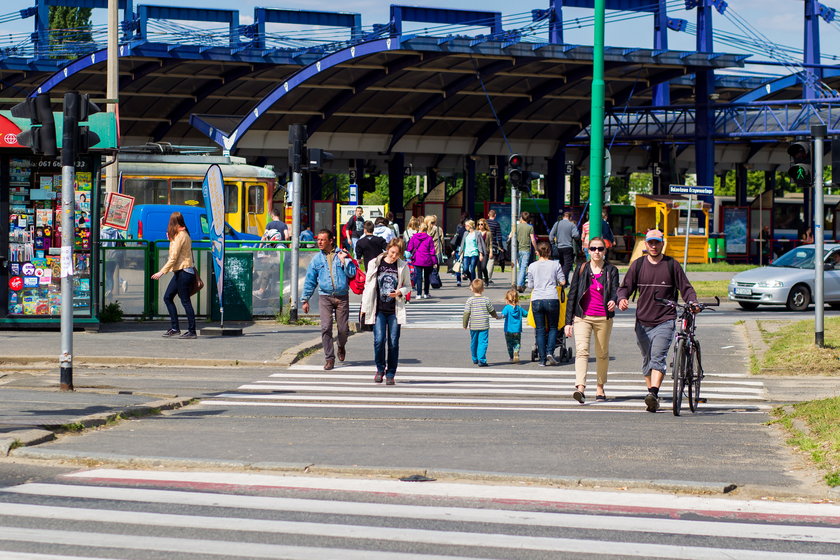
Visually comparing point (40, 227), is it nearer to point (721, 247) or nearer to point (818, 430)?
point (818, 430)

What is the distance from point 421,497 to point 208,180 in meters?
12.9

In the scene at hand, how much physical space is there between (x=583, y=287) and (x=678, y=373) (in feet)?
5.10

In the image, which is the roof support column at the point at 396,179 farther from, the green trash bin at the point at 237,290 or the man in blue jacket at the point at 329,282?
the man in blue jacket at the point at 329,282

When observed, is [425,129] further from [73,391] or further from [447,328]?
[73,391]

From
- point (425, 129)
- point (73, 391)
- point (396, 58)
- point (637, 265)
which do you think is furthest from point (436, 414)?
point (425, 129)

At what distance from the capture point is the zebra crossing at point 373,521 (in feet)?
22.2

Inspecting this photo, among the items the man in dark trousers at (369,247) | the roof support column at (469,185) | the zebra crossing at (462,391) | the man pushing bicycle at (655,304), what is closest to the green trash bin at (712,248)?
the roof support column at (469,185)

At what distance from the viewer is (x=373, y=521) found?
7.49 metres

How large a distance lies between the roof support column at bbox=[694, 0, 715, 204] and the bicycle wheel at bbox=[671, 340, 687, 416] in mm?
38898

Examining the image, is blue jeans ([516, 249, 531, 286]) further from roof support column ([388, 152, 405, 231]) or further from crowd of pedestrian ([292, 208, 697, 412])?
roof support column ([388, 152, 405, 231])

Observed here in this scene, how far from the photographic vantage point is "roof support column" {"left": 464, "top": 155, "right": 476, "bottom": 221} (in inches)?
2266

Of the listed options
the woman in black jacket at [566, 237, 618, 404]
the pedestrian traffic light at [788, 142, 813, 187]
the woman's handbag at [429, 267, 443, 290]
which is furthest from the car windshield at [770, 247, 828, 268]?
the woman in black jacket at [566, 237, 618, 404]

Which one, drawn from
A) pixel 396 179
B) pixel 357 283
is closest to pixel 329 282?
pixel 357 283

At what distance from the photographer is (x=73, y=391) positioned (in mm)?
13625
